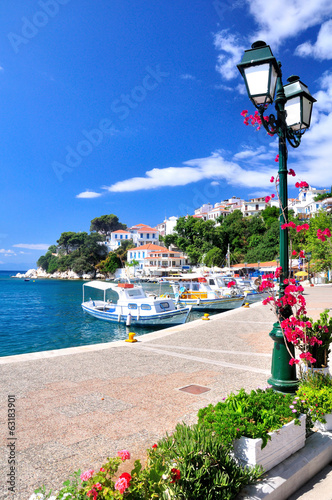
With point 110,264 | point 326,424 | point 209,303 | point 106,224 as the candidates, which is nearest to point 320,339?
point 326,424

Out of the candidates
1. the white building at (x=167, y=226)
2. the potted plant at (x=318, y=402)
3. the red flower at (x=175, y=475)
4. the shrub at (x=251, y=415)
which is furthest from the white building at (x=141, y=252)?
the red flower at (x=175, y=475)

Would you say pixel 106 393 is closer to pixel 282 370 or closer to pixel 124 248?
pixel 282 370

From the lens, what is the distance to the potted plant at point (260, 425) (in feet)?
10.3

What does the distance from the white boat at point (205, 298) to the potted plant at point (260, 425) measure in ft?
81.7

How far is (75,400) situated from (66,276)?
379 feet

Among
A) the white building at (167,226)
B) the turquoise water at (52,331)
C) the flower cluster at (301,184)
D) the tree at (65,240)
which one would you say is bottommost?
the turquoise water at (52,331)

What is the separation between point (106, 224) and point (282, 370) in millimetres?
133449

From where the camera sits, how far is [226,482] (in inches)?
110

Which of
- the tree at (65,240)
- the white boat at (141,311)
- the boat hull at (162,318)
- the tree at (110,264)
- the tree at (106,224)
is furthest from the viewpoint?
the tree at (106,224)

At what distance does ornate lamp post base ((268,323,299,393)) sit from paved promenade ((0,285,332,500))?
56.6 inches

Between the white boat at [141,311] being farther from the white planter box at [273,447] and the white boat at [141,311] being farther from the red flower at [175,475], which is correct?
the red flower at [175,475]

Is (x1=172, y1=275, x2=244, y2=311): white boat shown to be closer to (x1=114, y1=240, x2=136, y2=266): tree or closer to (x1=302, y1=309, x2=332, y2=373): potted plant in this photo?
(x1=302, y1=309, x2=332, y2=373): potted plant

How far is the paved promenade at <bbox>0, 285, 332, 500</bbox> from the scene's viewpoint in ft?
13.4

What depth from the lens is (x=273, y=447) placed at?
3346 millimetres
